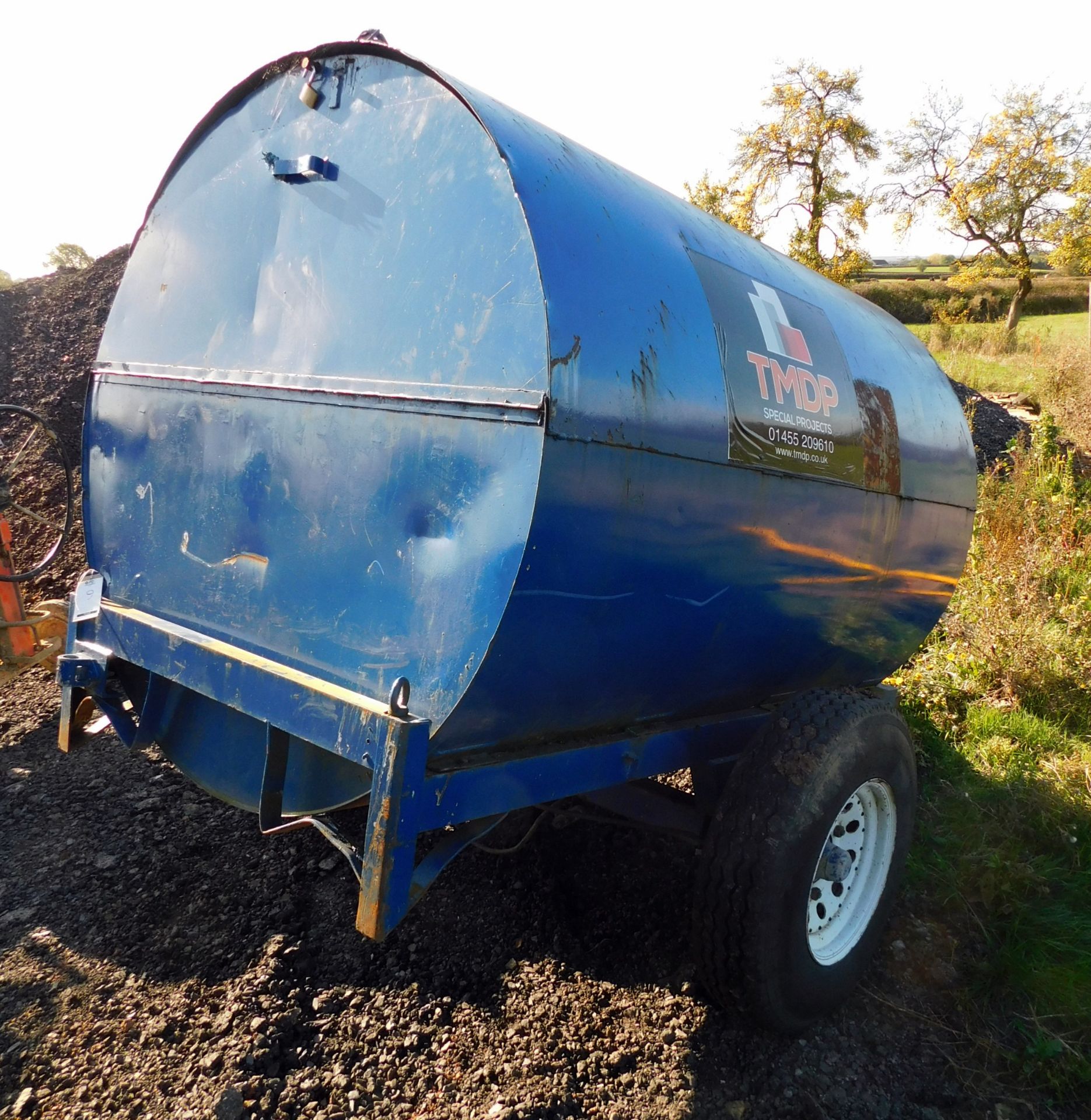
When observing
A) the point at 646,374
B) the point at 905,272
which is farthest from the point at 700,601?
the point at 905,272

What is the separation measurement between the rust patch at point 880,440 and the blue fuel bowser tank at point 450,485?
3 centimetres

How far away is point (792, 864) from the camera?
97.7 inches

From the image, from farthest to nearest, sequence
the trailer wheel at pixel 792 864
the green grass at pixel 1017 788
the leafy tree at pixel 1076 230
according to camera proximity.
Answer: the leafy tree at pixel 1076 230
the green grass at pixel 1017 788
the trailer wheel at pixel 792 864

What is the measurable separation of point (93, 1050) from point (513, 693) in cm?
178

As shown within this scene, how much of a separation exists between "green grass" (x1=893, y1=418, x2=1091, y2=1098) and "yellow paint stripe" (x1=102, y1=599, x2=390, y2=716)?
2.49 m

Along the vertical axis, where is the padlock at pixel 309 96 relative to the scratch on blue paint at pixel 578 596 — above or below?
above

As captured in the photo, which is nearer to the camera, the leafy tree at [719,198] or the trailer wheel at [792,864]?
the trailer wheel at [792,864]

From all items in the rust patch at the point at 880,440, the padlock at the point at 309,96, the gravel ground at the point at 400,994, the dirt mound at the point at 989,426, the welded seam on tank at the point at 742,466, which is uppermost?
the padlock at the point at 309,96

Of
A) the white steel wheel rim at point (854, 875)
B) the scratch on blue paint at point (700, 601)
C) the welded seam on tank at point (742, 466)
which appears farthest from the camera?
the white steel wheel rim at point (854, 875)

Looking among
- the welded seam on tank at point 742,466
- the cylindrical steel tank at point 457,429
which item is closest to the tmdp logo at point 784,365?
the cylindrical steel tank at point 457,429

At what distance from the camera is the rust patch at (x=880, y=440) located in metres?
3.13

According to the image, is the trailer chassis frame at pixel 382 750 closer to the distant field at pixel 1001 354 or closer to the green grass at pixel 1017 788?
the green grass at pixel 1017 788

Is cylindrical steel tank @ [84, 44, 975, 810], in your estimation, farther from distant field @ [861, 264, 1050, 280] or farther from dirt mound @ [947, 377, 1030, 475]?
distant field @ [861, 264, 1050, 280]

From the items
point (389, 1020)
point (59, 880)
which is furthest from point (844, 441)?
point (59, 880)
